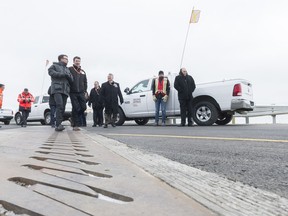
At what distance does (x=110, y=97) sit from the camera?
951 cm

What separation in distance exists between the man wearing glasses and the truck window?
14.1 feet

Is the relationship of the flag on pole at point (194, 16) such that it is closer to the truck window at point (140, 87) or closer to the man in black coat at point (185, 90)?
the truck window at point (140, 87)

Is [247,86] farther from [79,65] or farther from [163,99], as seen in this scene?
[79,65]

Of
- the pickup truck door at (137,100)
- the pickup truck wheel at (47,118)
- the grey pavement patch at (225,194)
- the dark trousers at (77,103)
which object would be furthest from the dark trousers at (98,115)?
the grey pavement patch at (225,194)

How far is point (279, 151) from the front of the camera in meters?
3.13

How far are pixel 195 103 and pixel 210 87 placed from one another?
707 mm

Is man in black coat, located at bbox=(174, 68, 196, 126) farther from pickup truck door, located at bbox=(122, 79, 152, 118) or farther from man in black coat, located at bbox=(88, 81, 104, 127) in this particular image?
man in black coat, located at bbox=(88, 81, 104, 127)

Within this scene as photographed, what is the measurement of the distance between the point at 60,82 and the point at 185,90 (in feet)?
11.8

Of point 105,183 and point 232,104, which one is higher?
point 232,104

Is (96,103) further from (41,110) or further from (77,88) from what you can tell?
(41,110)

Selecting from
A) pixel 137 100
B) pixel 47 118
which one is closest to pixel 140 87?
pixel 137 100

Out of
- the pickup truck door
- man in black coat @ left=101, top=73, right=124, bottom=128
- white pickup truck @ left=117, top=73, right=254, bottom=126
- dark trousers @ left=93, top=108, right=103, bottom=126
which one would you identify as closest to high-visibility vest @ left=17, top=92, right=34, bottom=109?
dark trousers @ left=93, top=108, right=103, bottom=126

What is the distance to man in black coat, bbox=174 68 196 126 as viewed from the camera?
8.93 m

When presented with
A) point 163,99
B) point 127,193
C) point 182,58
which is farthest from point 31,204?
point 182,58
